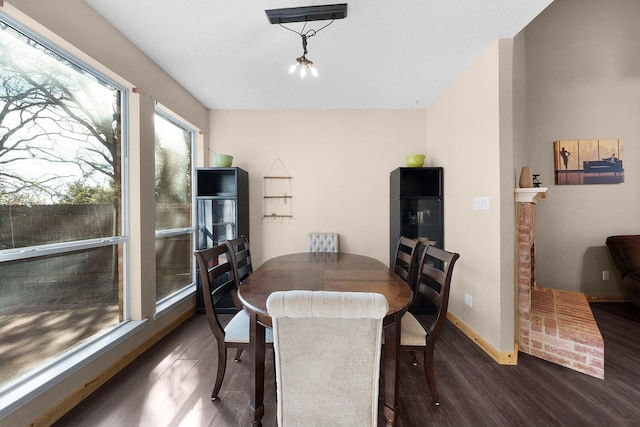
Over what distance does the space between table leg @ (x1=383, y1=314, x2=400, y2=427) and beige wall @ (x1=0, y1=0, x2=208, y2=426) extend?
6.51 feet

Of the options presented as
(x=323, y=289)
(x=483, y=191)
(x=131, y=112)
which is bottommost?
(x=323, y=289)

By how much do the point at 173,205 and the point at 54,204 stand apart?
49.0 inches

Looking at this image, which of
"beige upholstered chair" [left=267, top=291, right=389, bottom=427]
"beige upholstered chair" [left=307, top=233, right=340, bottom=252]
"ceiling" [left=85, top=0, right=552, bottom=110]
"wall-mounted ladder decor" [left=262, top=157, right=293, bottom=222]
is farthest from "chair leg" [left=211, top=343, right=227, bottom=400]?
"ceiling" [left=85, top=0, right=552, bottom=110]

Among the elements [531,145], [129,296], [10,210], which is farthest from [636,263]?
[10,210]

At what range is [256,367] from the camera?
4.05 feet

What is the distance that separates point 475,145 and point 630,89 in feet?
8.63

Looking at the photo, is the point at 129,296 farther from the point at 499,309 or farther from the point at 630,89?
the point at 630,89

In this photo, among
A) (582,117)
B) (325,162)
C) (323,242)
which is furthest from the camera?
(325,162)

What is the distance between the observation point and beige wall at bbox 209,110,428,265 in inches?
131

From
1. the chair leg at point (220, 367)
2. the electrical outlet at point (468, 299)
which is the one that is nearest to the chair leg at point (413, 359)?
the electrical outlet at point (468, 299)

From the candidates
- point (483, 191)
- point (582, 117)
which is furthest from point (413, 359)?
point (582, 117)

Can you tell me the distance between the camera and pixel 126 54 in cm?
197

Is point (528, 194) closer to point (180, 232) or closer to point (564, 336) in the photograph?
point (564, 336)

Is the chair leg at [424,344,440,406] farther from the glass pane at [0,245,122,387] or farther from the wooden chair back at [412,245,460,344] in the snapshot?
the glass pane at [0,245,122,387]
